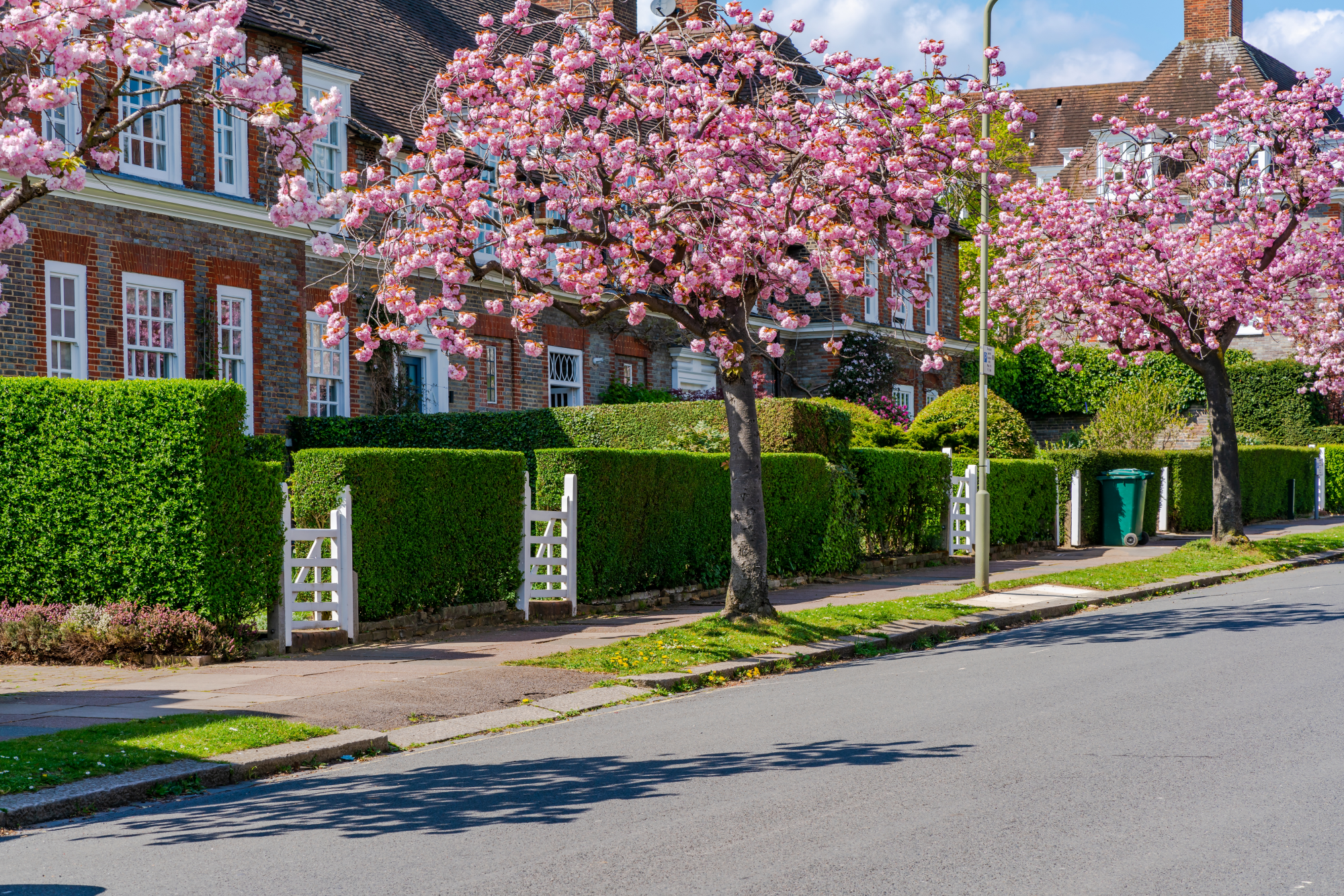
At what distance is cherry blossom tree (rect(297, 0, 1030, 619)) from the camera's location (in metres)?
12.4

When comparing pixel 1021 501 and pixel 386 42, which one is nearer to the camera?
pixel 1021 501

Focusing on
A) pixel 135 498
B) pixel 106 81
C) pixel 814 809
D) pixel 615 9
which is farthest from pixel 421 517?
pixel 615 9

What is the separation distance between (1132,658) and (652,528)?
20.5ft

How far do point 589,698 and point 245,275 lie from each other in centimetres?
1181

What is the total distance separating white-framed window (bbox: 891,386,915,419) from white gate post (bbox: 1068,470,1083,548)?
10.9 metres

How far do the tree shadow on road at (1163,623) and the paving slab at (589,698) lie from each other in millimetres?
3980

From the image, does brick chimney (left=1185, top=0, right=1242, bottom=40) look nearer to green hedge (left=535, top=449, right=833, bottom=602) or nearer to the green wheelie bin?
the green wheelie bin

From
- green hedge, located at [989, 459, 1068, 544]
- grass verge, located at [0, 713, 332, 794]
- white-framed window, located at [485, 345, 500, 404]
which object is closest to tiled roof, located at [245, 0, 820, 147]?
white-framed window, located at [485, 345, 500, 404]

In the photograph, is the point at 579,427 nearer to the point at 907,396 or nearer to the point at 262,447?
the point at 262,447

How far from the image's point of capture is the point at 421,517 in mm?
13047

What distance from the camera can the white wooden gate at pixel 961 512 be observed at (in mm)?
22188

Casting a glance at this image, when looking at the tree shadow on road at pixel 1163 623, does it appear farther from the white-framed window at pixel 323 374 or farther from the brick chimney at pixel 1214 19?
the brick chimney at pixel 1214 19

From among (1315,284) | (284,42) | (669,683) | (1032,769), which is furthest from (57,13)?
(1315,284)

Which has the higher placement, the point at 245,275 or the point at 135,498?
the point at 245,275
